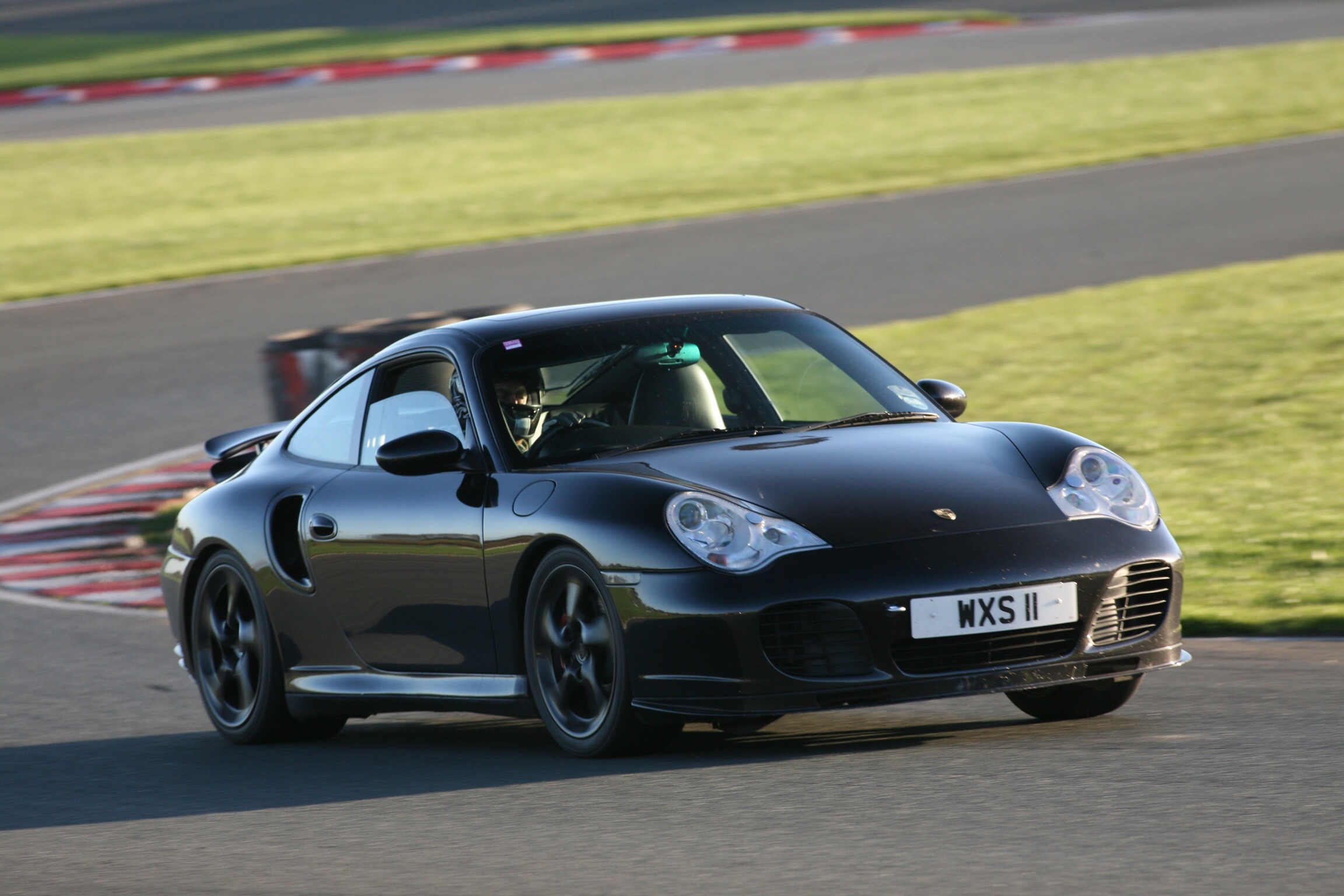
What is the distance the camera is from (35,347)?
1716 centimetres

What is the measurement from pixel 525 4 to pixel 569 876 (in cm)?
5120

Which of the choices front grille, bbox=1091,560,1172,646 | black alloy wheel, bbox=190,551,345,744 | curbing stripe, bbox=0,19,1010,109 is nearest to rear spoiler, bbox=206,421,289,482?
black alloy wheel, bbox=190,551,345,744

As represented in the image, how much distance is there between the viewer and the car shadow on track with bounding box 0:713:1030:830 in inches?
235

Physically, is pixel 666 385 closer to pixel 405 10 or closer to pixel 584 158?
pixel 584 158

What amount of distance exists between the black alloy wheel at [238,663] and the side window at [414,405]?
71cm

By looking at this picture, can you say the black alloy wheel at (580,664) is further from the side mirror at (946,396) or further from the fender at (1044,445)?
the side mirror at (946,396)

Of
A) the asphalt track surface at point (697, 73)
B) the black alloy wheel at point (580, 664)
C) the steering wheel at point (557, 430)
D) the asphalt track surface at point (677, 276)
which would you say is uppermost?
the steering wheel at point (557, 430)

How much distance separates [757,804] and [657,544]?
31.2 inches

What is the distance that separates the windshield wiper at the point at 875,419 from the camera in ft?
21.6

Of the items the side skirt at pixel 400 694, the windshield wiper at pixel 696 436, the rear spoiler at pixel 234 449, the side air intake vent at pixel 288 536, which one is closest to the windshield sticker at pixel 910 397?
the windshield wiper at pixel 696 436

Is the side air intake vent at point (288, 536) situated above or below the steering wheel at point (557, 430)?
below

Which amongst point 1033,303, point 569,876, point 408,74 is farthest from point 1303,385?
point 408,74

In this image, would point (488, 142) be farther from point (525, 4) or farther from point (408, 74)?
point (525, 4)

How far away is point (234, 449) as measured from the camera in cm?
815
